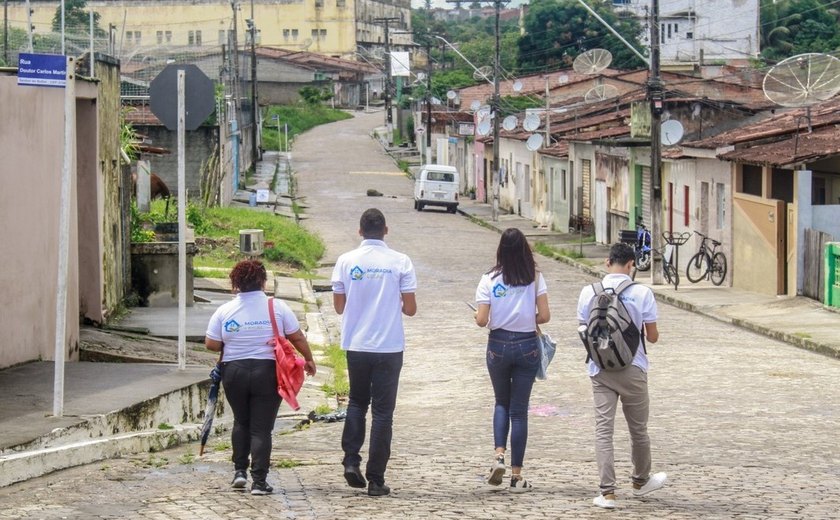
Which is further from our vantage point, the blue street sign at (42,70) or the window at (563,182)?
the window at (563,182)

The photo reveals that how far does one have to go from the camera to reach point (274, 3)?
124375 millimetres

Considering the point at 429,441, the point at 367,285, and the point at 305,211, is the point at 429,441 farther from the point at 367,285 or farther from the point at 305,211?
the point at 305,211

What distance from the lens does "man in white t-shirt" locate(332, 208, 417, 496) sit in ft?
29.2

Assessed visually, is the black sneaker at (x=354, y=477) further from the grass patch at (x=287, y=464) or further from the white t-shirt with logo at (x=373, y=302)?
the grass patch at (x=287, y=464)

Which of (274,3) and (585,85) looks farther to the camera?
(274,3)

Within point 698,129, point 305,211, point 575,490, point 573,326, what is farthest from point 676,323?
point 305,211

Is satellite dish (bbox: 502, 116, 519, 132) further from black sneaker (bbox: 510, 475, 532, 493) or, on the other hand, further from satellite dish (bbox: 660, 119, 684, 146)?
black sneaker (bbox: 510, 475, 532, 493)

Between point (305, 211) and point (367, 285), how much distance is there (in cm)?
4278

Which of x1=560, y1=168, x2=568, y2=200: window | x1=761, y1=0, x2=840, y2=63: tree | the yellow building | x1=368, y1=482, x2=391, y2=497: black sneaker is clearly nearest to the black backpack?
x1=368, y1=482, x2=391, y2=497: black sneaker

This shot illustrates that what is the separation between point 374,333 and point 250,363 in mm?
793

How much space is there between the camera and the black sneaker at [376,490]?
29.0ft

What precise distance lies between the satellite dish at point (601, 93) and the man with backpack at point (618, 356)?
131 ft

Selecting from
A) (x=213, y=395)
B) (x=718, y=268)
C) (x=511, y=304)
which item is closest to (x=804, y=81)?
(x=718, y=268)

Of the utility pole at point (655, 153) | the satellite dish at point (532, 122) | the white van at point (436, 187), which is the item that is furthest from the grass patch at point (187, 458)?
the white van at point (436, 187)
